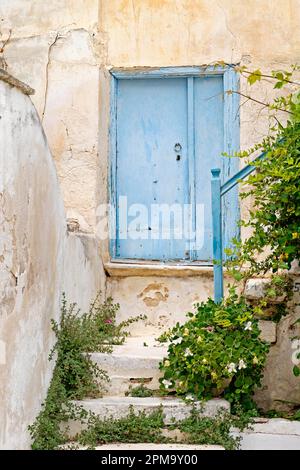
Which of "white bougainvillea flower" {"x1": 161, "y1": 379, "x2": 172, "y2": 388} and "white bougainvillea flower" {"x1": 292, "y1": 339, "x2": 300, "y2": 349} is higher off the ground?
"white bougainvillea flower" {"x1": 292, "y1": 339, "x2": 300, "y2": 349}

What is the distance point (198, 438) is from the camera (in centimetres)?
456

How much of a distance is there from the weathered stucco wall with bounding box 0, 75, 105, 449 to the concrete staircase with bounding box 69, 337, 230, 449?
0.44 meters

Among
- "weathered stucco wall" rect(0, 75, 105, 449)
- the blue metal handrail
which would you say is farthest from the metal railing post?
"weathered stucco wall" rect(0, 75, 105, 449)

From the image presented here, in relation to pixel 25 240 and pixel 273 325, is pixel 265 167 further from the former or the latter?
pixel 25 240

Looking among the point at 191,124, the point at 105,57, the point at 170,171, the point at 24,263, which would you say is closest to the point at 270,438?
the point at 24,263

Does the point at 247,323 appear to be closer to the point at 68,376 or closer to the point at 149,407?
the point at 149,407

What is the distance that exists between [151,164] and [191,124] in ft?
1.79

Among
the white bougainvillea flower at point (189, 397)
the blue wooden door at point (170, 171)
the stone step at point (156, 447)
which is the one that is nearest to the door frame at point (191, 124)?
the blue wooden door at point (170, 171)

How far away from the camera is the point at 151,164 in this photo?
7.13m

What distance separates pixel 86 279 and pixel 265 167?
1999 millimetres

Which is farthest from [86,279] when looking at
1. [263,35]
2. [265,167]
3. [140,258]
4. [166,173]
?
[263,35]

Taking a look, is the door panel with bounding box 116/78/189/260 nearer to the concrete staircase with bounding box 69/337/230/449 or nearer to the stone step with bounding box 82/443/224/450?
the concrete staircase with bounding box 69/337/230/449

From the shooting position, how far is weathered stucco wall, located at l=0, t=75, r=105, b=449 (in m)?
4.04

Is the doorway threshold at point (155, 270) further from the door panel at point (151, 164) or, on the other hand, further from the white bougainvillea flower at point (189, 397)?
the white bougainvillea flower at point (189, 397)
